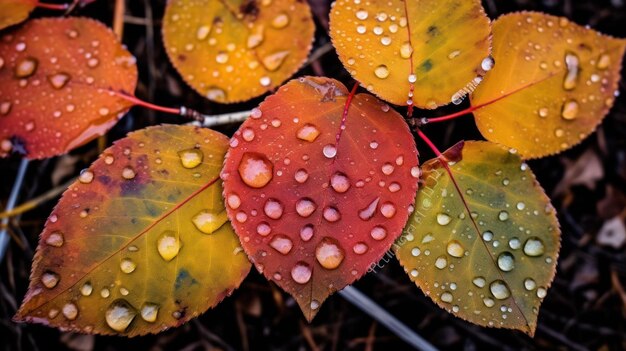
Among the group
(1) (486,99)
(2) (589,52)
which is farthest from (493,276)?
(2) (589,52)

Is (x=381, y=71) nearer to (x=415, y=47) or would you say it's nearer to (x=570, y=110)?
(x=415, y=47)

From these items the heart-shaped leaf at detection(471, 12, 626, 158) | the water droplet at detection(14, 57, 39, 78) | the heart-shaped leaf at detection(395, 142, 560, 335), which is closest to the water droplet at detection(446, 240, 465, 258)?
the heart-shaped leaf at detection(395, 142, 560, 335)

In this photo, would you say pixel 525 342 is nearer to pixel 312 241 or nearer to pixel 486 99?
pixel 486 99

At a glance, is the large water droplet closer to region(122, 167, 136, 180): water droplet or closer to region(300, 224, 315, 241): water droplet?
region(300, 224, 315, 241): water droplet

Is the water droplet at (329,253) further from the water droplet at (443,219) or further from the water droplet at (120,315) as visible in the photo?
the water droplet at (120,315)

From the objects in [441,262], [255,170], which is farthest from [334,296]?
[255,170]

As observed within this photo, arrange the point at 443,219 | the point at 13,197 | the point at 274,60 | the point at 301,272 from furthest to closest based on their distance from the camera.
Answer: the point at 13,197, the point at 274,60, the point at 443,219, the point at 301,272
